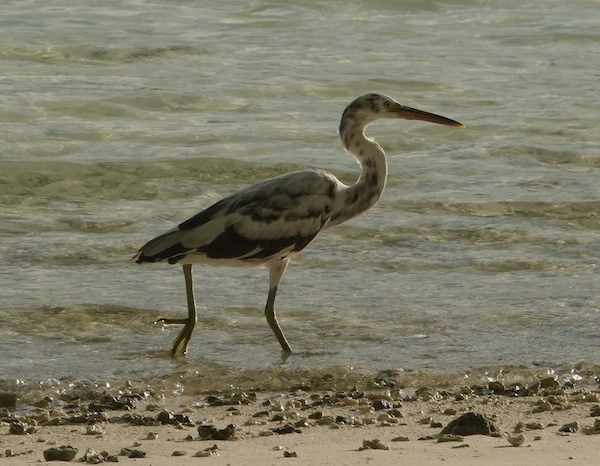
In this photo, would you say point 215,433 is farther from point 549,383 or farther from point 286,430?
point 549,383

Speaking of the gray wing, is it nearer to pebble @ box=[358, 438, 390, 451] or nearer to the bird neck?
the bird neck

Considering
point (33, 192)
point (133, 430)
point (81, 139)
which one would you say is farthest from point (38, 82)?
point (133, 430)

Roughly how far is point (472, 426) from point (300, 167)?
7.16 meters

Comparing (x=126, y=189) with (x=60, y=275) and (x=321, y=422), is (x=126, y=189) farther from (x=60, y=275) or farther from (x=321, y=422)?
(x=321, y=422)

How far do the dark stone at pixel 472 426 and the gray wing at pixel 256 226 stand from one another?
2.51 meters

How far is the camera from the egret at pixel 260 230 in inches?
310

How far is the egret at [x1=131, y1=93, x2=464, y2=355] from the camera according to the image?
7.86 meters

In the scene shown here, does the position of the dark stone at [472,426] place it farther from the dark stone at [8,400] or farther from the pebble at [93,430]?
the dark stone at [8,400]

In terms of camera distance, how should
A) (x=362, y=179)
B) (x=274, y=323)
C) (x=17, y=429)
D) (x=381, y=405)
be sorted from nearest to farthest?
(x=17, y=429), (x=381, y=405), (x=274, y=323), (x=362, y=179)

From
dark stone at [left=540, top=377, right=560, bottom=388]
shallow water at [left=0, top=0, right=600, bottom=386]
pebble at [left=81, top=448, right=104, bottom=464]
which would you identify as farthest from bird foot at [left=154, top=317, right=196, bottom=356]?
pebble at [left=81, top=448, right=104, bottom=464]

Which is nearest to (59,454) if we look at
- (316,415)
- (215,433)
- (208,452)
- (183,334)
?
(208,452)

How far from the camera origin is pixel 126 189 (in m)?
11.7

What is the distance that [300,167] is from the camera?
1270 cm

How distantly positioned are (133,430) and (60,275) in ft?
10.5
